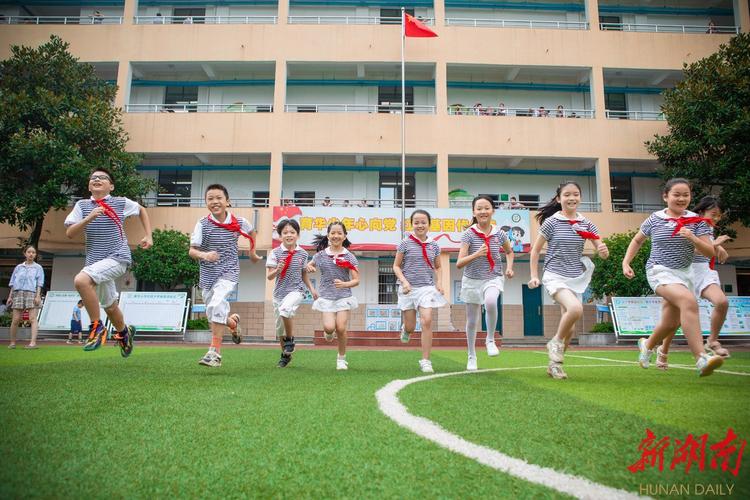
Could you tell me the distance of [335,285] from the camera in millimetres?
6277

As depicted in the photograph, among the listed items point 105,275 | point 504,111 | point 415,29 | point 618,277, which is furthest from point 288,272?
point 504,111

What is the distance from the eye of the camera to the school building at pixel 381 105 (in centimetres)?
2033


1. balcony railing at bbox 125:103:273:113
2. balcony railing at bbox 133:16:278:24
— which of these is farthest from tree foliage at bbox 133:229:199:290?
balcony railing at bbox 133:16:278:24

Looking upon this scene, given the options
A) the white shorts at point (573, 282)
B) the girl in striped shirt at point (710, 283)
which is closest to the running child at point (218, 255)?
the white shorts at point (573, 282)

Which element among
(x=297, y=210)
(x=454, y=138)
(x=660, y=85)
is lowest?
(x=297, y=210)

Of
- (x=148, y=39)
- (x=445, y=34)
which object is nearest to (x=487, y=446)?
(x=445, y=34)

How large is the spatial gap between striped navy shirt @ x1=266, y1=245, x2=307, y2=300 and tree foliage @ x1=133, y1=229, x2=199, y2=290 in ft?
41.5

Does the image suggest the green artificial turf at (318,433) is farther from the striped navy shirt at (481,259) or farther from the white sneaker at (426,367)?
the striped navy shirt at (481,259)

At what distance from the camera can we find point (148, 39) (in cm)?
2148

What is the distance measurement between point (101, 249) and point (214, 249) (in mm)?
1290

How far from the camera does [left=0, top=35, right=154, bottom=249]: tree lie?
16.7 metres

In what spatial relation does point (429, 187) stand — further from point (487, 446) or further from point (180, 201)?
point (487, 446)

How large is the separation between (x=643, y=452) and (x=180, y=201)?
2344 cm

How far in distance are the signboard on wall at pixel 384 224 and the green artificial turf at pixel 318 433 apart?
14.9 meters
